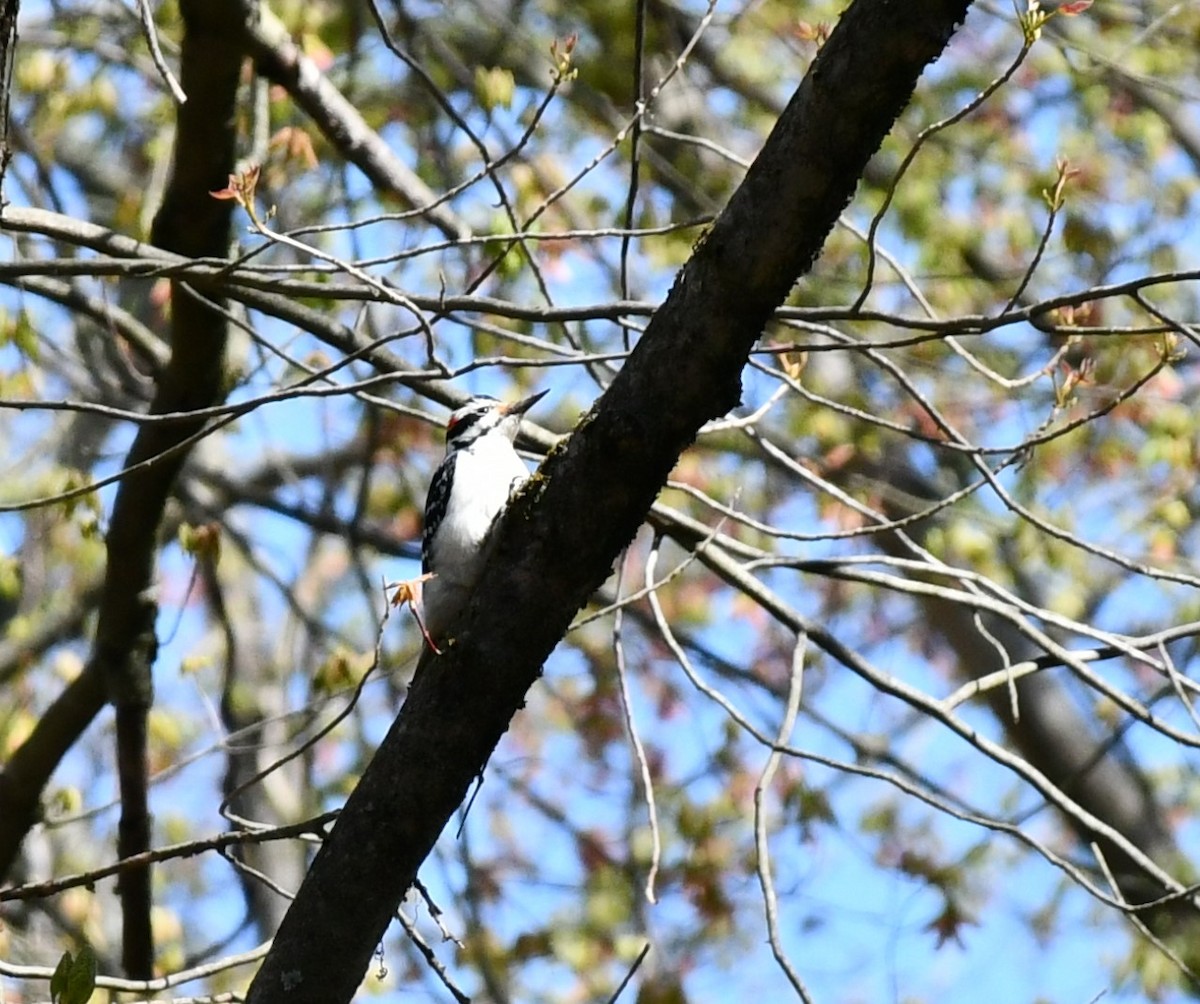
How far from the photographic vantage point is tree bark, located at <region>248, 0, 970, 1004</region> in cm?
267

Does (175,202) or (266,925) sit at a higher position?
(175,202)

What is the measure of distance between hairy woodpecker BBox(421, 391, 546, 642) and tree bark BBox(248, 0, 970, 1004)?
1.09 meters

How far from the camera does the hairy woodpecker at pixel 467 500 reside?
436 cm

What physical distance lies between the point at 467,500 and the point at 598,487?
64.9 inches

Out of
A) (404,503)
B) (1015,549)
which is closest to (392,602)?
(404,503)

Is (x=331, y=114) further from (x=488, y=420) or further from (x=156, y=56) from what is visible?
(x=156, y=56)

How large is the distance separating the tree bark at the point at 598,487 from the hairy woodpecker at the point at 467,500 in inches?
43.0

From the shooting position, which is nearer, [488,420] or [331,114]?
[331,114]

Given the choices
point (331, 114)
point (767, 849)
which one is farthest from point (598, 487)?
point (331, 114)

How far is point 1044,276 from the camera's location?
874cm

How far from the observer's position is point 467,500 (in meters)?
4.54

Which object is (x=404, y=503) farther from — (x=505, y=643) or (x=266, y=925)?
(x=505, y=643)

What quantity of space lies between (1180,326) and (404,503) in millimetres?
5315

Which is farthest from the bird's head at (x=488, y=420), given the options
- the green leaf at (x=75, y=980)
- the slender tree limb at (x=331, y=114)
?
the green leaf at (x=75, y=980)
